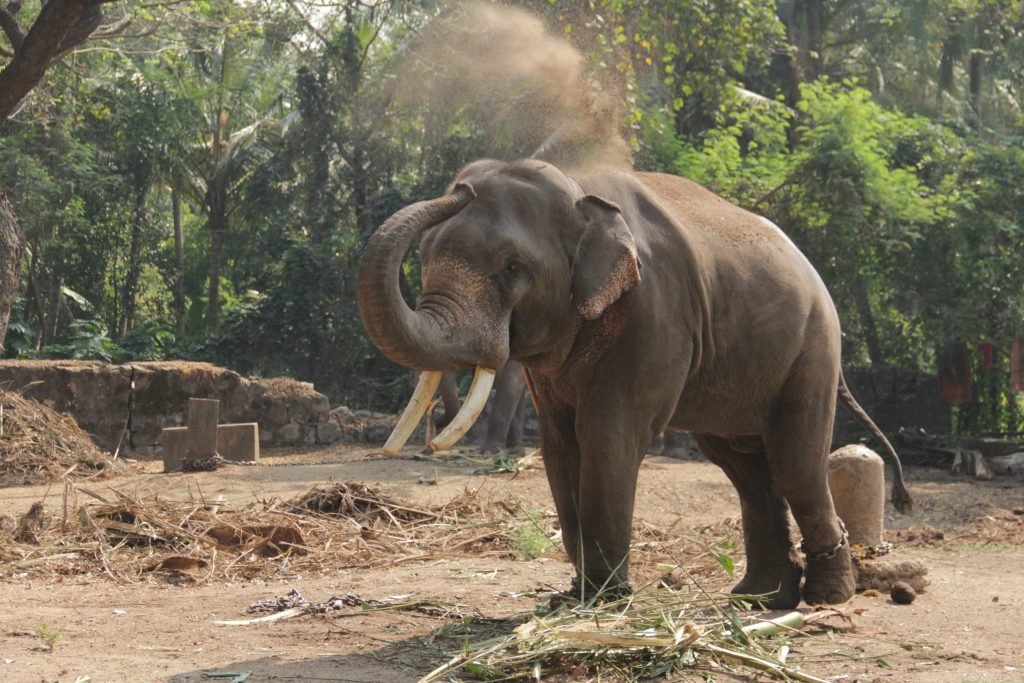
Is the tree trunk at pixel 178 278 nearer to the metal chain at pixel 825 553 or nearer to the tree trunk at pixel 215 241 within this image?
the tree trunk at pixel 215 241

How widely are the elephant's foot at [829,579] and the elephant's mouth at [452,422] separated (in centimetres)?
227

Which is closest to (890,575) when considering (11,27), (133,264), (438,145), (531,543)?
(531,543)

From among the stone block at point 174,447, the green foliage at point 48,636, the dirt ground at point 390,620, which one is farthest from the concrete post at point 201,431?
the green foliage at point 48,636

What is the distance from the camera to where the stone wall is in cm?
1463

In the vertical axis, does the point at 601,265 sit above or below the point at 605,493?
above

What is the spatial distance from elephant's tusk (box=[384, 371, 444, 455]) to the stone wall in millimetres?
10511

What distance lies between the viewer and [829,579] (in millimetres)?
6059

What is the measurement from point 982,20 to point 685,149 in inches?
502

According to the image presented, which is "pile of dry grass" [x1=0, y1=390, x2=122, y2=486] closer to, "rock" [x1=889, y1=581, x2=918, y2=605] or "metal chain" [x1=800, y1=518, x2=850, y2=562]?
"metal chain" [x1=800, y1=518, x2=850, y2=562]

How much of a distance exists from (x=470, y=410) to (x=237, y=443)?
8.55 metres

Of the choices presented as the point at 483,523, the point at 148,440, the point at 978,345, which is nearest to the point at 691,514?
the point at 483,523

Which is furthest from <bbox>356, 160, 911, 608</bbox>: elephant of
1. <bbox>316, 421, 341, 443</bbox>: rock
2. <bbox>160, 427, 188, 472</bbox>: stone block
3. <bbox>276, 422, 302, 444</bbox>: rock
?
<bbox>316, 421, 341, 443</bbox>: rock

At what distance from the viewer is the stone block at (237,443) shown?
1273 centimetres

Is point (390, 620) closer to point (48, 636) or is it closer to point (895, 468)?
point (48, 636)
